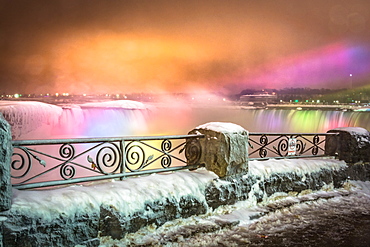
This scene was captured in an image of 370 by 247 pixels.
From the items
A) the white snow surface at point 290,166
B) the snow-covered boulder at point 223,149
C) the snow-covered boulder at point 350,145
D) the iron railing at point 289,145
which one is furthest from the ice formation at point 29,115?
the snow-covered boulder at point 350,145

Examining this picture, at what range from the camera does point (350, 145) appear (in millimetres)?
6879

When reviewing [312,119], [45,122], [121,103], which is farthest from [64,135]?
[312,119]

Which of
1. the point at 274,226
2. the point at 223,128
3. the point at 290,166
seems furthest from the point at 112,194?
the point at 290,166

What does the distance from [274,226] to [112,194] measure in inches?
98.6

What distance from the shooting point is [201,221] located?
4.27m

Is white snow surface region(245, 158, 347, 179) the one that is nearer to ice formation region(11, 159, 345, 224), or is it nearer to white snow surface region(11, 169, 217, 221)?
ice formation region(11, 159, 345, 224)

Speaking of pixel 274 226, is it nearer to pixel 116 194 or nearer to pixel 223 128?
pixel 223 128

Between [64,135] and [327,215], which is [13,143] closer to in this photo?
Answer: [327,215]

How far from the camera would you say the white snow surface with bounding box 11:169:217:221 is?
10.1 feet

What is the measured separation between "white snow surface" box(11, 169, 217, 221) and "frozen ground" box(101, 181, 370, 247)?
0.41 m

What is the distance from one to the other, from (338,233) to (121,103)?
78.6 feet

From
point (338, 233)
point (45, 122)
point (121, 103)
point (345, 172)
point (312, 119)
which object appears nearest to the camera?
point (338, 233)

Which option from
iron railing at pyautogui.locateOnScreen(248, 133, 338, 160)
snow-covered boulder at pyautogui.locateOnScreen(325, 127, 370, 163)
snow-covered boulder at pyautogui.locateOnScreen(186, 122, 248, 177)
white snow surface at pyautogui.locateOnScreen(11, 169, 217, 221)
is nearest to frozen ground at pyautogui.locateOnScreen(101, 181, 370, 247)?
white snow surface at pyautogui.locateOnScreen(11, 169, 217, 221)

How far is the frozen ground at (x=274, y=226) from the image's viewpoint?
3.80m
